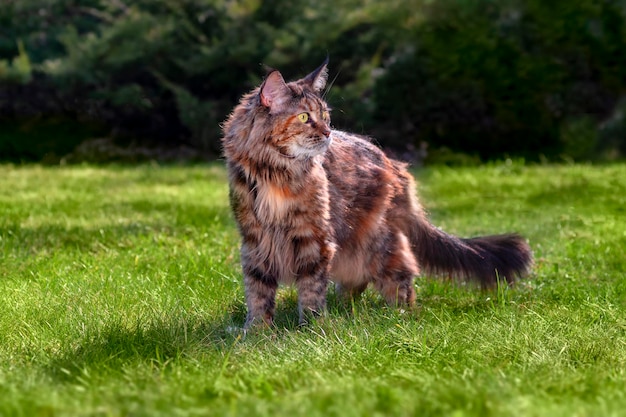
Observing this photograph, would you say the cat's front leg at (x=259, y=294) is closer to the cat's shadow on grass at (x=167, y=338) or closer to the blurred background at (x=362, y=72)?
the cat's shadow on grass at (x=167, y=338)

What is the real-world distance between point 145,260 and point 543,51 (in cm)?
Result: 880

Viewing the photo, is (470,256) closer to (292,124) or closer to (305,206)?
(305,206)

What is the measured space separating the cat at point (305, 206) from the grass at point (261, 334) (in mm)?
195

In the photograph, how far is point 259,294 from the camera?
4402 millimetres

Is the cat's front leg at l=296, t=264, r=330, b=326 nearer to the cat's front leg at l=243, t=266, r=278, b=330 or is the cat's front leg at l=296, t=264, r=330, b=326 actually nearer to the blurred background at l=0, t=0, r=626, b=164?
the cat's front leg at l=243, t=266, r=278, b=330

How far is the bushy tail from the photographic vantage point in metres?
4.91

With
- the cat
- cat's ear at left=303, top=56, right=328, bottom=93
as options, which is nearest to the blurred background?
the cat

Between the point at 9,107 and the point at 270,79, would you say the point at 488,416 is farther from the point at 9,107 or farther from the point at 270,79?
the point at 9,107

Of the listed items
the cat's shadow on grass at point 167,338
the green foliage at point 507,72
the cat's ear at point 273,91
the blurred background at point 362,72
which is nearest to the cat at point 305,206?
the cat's ear at point 273,91

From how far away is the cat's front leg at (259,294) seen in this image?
14.4 feet

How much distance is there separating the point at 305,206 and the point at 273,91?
2.00ft

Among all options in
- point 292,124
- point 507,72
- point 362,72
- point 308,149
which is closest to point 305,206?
point 308,149

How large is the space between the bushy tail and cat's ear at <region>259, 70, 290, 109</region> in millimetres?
1286

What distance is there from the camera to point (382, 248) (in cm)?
473
